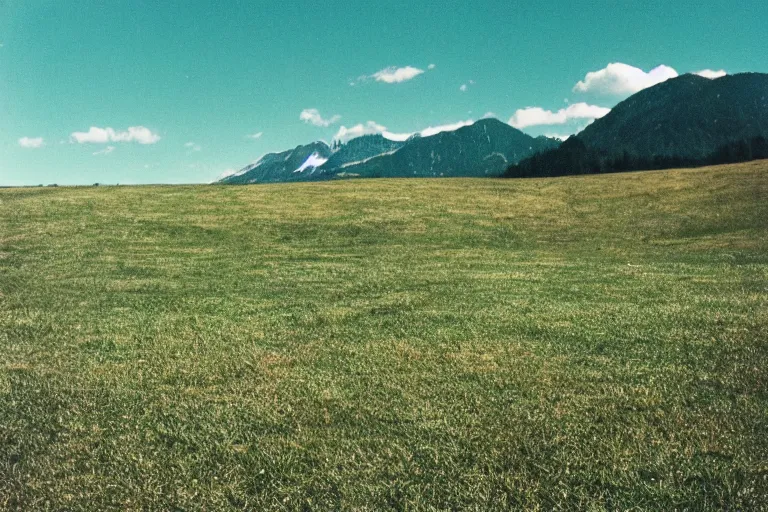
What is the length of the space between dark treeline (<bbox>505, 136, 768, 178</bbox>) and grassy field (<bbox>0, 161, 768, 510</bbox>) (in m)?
122

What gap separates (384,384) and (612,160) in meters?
152

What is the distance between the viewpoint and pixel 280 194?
50625 millimetres

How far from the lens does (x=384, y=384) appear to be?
8.42 metres

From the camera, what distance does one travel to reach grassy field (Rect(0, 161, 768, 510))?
18.9ft

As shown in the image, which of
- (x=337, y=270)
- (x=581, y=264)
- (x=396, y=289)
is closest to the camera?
(x=396, y=289)

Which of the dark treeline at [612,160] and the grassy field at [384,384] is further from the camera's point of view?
the dark treeline at [612,160]

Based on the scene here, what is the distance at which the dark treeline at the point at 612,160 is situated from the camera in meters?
127

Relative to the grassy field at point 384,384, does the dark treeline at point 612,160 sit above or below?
above

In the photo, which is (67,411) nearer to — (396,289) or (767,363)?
(396,289)

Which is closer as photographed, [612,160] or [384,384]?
[384,384]

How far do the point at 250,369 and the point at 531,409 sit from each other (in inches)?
208

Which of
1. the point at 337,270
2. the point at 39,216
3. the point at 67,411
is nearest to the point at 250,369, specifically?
the point at 67,411

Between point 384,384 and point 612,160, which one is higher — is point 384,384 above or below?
below

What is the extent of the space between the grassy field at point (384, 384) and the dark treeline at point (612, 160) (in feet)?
400
